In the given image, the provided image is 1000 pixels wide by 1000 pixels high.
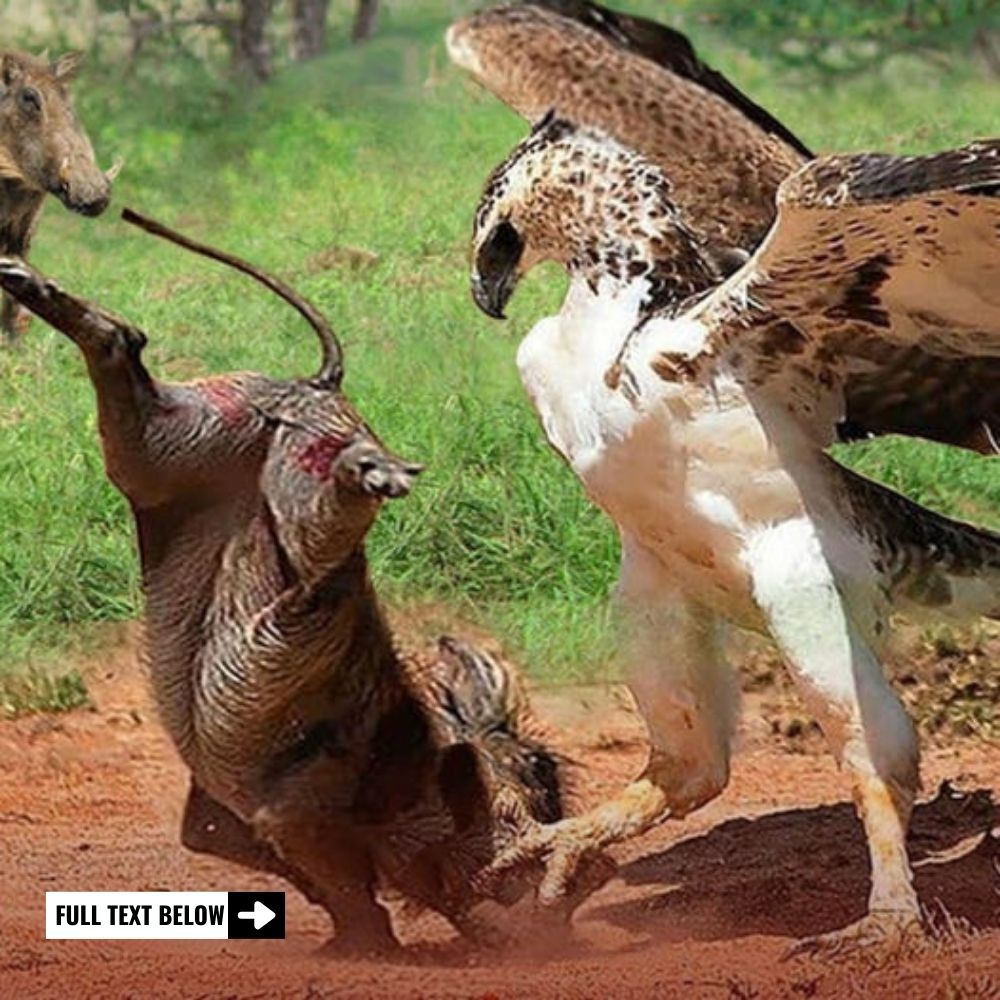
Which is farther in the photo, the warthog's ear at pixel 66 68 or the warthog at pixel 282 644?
the warthog's ear at pixel 66 68

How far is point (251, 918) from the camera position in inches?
239

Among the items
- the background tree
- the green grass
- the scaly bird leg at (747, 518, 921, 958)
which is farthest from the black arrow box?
the background tree

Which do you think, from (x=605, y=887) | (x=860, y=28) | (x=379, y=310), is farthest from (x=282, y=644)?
(x=860, y=28)

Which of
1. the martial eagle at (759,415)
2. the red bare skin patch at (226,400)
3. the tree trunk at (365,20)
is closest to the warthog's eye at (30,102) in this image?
the tree trunk at (365,20)

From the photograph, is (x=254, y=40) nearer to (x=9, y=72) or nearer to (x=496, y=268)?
(x=9, y=72)

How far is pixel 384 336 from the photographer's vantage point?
35.6 ft

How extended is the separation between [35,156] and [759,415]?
597 centimetres

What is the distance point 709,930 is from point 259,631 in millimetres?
1312

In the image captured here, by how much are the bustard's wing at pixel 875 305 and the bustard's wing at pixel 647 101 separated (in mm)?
635

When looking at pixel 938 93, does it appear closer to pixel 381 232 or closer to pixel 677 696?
pixel 381 232

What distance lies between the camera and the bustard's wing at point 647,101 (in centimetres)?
657

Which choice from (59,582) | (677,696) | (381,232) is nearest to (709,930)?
(677,696)

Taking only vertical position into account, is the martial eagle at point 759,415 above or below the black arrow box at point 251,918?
above

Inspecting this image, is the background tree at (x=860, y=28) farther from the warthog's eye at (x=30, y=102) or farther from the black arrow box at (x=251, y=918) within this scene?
the black arrow box at (x=251, y=918)
